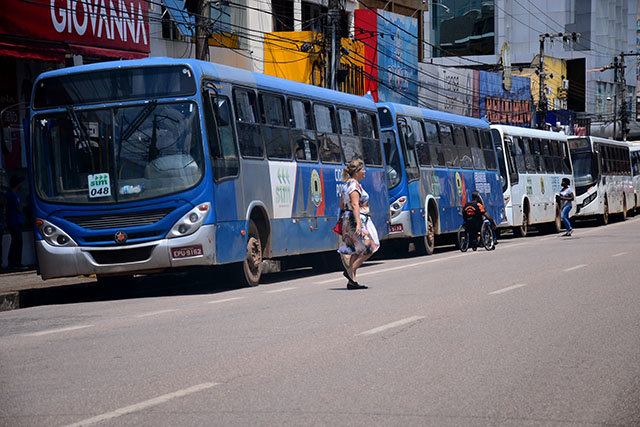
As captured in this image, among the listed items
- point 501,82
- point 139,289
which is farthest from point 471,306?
point 501,82

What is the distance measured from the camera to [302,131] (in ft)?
63.3

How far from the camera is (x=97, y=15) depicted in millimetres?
22844

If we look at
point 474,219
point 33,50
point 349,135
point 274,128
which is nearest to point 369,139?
point 349,135

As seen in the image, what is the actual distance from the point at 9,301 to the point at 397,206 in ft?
38.2

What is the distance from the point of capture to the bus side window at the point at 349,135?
2127cm

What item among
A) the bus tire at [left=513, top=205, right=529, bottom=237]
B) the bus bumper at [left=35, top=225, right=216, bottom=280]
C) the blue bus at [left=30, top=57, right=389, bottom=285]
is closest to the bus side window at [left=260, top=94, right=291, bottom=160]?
the blue bus at [left=30, top=57, right=389, bottom=285]

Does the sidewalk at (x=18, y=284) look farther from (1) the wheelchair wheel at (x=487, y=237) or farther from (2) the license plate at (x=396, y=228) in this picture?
(1) the wheelchair wheel at (x=487, y=237)

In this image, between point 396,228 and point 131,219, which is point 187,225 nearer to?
point 131,219

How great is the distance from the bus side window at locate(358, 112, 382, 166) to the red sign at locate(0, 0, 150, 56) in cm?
561

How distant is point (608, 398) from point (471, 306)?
548 cm

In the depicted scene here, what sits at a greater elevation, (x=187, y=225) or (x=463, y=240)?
(x=187, y=225)

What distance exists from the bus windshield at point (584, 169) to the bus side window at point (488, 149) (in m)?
12.4

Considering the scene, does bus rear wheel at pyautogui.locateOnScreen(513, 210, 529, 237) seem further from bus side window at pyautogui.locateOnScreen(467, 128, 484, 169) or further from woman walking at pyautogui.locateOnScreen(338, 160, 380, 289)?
woman walking at pyautogui.locateOnScreen(338, 160, 380, 289)

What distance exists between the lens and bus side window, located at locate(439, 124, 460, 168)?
28688 millimetres
